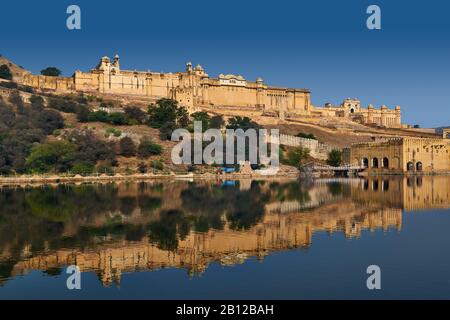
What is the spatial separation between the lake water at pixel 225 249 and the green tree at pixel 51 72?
5923 centimetres

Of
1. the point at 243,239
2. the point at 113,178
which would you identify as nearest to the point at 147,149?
the point at 113,178

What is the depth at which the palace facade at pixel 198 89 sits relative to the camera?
7019 centimetres

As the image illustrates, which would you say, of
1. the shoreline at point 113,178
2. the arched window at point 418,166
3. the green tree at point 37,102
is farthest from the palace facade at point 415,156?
the green tree at point 37,102

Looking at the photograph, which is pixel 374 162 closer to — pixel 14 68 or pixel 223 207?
pixel 223 207

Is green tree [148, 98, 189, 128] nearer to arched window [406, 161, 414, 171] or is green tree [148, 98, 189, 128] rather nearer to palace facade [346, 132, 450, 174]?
palace facade [346, 132, 450, 174]

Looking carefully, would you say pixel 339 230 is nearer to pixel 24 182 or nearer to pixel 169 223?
pixel 169 223

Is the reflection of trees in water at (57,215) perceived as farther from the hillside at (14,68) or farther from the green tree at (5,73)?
the hillside at (14,68)

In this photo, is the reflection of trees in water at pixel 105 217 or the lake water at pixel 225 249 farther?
the reflection of trees in water at pixel 105 217

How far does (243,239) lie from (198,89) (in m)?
62.5

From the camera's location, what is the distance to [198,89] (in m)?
75.9

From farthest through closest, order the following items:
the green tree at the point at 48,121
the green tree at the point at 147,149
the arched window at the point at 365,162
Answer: the arched window at the point at 365,162 < the green tree at the point at 48,121 < the green tree at the point at 147,149

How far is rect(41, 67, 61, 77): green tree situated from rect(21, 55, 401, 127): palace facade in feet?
23.8

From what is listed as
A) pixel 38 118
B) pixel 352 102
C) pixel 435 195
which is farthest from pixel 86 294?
pixel 352 102
